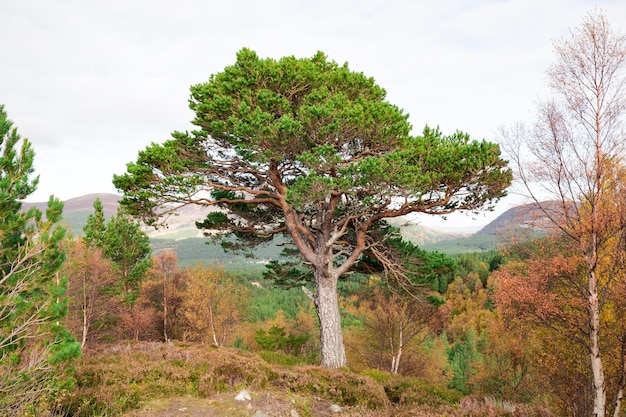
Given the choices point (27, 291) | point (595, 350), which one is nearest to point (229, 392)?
point (27, 291)

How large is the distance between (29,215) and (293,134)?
630 centimetres

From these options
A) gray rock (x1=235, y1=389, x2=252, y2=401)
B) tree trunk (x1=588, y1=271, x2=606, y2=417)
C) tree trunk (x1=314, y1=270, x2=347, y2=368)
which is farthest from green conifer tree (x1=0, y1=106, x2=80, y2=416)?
tree trunk (x1=588, y1=271, x2=606, y2=417)

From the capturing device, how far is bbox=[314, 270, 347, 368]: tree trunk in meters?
11.7

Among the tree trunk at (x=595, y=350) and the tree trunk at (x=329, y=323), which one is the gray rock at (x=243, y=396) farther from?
the tree trunk at (x=595, y=350)

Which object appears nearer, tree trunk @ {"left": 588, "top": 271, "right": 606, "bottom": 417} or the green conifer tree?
the green conifer tree

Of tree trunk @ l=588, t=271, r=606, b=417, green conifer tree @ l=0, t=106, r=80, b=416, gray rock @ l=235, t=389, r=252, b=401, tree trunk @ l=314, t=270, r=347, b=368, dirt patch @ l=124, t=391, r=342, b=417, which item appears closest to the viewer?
green conifer tree @ l=0, t=106, r=80, b=416

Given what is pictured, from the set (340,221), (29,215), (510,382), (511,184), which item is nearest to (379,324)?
(510,382)

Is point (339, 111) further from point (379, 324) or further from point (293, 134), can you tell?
point (379, 324)

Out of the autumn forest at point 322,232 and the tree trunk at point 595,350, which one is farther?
the tree trunk at point 595,350

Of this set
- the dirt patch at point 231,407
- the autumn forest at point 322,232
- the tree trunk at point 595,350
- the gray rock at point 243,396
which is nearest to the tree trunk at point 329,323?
the autumn forest at point 322,232

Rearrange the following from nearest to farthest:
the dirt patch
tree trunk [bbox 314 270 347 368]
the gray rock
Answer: the dirt patch
the gray rock
tree trunk [bbox 314 270 347 368]

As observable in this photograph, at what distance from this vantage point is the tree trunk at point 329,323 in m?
11.7

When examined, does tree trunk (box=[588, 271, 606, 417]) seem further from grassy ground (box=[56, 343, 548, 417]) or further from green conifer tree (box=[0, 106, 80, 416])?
green conifer tree (box=[0, 106, 80, 416])

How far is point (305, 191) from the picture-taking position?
9.85 meters
